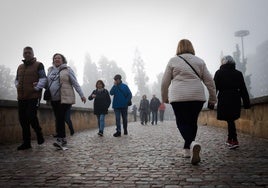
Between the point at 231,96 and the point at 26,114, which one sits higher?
the point at 231,96

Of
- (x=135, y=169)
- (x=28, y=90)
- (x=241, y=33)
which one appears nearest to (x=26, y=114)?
(x=28, y=90)

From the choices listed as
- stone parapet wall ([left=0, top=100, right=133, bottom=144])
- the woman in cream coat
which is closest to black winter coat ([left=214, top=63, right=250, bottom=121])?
the woman in cream coat

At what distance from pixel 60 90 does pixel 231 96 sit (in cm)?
356

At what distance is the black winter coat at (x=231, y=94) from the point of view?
6.03 meters

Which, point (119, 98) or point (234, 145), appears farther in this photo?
point (119, 98)

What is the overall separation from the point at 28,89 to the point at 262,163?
4.76m

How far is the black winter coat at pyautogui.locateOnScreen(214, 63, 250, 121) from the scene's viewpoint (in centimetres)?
603

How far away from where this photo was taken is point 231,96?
6.05 meters

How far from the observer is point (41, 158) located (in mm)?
5078

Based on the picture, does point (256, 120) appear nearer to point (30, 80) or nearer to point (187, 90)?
point (187, 90)

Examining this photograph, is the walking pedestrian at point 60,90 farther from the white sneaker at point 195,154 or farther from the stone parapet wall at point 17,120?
the white sneaker at point 195,154

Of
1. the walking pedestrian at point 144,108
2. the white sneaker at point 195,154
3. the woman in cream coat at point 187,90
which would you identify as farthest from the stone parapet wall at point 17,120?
the walking pedestrian at point 144,108

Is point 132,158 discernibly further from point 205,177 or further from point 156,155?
point 205,177

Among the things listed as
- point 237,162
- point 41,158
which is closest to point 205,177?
point 237,162
